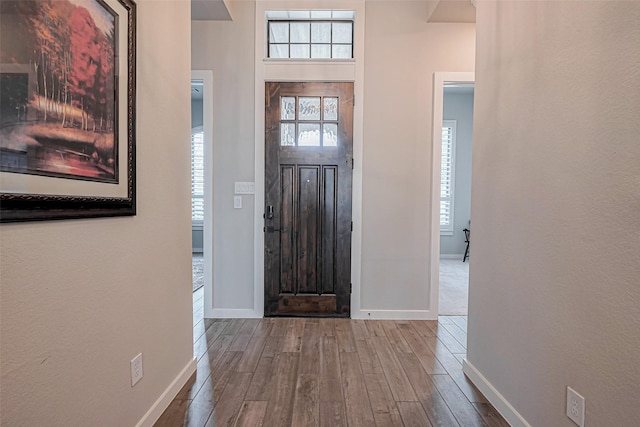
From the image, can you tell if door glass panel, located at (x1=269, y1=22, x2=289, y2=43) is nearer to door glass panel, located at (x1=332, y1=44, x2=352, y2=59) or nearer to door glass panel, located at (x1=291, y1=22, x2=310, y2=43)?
door glass panel, located at (x1=291, y1=22, x2=310, y2=43)

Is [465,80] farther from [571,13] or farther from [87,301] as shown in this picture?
[87,301]

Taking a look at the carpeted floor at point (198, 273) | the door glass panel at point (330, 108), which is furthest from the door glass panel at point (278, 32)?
the carpeted floor at point (198, 273)

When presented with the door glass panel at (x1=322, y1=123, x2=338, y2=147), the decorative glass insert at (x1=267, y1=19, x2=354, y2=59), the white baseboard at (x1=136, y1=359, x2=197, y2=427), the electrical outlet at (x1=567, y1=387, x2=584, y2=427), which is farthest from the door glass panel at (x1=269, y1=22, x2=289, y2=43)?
the electrical outlet at (x1=567, y1=387, x2=584, y2=427)

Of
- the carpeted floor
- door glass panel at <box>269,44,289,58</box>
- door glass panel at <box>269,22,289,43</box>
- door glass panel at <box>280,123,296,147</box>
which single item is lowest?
the carpeted floor

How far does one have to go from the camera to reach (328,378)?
2.05 meters

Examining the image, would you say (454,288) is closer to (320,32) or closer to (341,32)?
(341,32)

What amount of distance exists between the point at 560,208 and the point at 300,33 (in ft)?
9.04

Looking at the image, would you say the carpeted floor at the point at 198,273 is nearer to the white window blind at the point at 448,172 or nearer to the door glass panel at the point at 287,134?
the door glass panel at the point at 287,134

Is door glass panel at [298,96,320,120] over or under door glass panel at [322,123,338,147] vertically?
over

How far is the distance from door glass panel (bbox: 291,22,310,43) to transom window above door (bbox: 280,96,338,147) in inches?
22.6

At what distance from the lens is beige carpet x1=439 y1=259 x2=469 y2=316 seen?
3.49 m

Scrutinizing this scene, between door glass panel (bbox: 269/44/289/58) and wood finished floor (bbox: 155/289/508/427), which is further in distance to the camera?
door glass panel (bbox: 269/44/289/58)

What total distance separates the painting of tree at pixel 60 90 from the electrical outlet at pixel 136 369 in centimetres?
82

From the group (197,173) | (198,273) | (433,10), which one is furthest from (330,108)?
(197,173)
